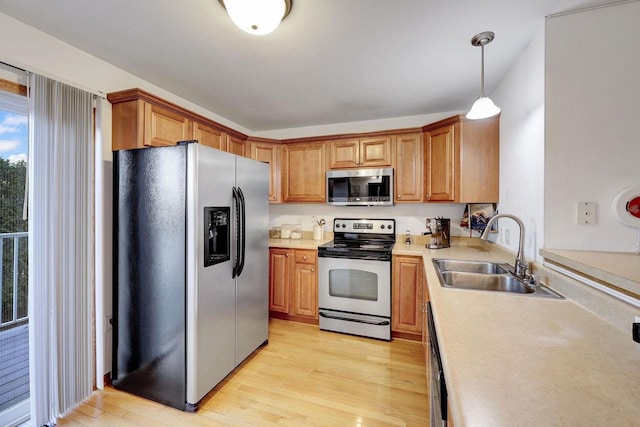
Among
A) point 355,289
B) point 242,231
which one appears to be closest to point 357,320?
point 355,289

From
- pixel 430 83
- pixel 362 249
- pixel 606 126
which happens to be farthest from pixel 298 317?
pixel 606 126

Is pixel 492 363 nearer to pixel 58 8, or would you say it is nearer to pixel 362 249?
pixel 362 249

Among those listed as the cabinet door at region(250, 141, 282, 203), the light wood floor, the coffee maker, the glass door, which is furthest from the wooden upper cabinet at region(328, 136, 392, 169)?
the glass door

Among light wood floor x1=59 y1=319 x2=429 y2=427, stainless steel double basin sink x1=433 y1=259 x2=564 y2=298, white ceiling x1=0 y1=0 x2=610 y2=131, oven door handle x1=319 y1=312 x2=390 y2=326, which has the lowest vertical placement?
light wood floor x1=59 y1=319 x2=429 y2=427

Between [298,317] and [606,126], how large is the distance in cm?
293

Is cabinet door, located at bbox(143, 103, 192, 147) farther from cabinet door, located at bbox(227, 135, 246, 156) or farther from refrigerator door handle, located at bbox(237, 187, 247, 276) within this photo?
refrigerator door handle, located at bbox(237, 187, 247, 276)

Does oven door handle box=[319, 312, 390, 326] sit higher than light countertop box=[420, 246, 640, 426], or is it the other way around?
light countertop box=[420, 246, 640, 426]

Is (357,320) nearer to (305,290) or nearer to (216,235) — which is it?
(305,290)

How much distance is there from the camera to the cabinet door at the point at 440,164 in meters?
2.57

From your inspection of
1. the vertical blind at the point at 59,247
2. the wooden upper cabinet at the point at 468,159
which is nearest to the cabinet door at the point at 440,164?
the wooden upper cabinet at the point at 468,159

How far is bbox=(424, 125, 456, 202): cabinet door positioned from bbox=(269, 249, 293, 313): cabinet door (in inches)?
66.7

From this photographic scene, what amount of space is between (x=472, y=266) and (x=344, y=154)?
1.78 meters

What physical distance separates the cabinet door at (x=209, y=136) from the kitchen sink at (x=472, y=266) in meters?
2.34

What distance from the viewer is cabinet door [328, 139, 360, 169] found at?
3083 mm
